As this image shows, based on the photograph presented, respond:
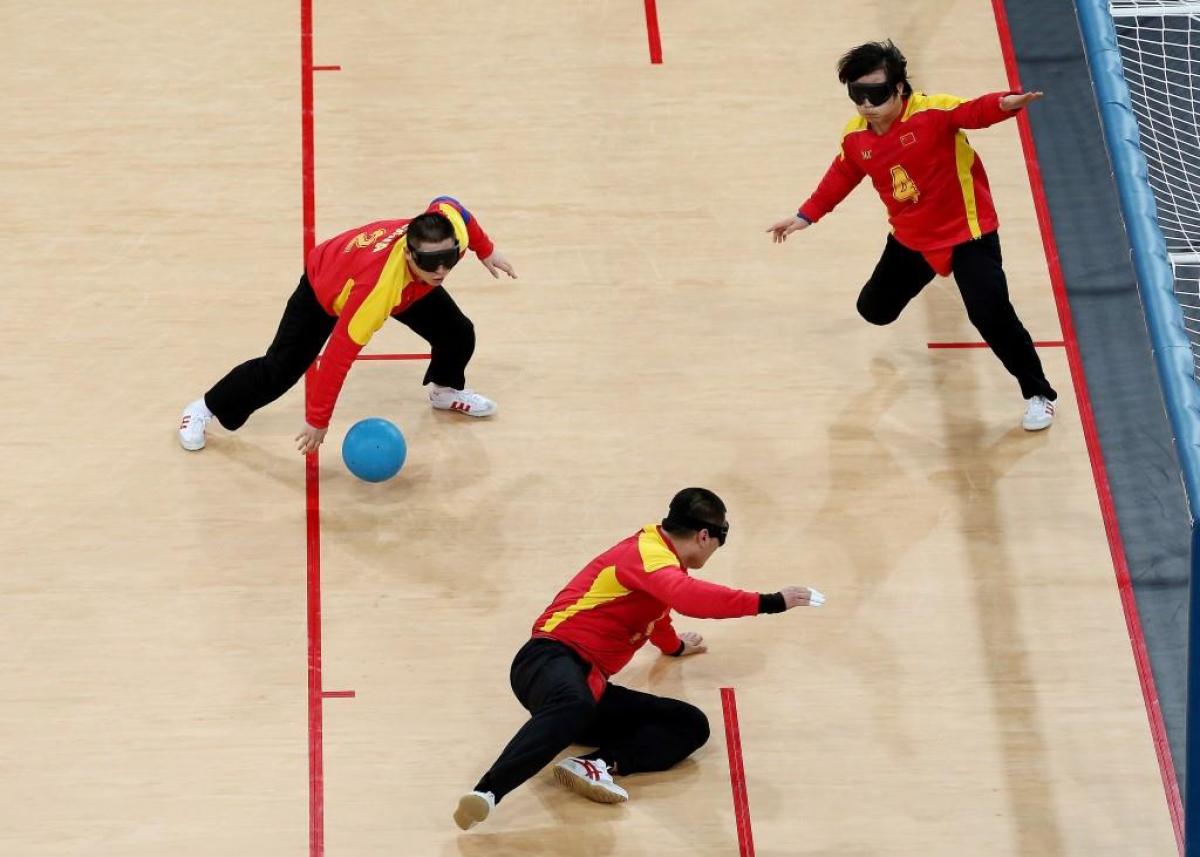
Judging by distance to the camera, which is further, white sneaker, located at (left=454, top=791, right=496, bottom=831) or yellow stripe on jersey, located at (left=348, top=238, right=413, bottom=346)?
yellow stripe on jersey, located at (left=348, top=238, right=413, bottom=346)

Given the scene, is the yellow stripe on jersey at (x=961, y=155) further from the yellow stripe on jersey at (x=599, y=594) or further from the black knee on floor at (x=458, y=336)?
the yellow stripe on jersey at (x=599, y=594)

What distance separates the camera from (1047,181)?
7.75 m

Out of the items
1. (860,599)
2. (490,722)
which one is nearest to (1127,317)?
(860,599)

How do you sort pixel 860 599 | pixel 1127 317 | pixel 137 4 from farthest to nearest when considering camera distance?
pixel 137 4, pixel 1127 317, pixel 860 599

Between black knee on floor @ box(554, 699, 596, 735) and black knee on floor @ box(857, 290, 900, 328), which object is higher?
black knee on floor @ box(857, 290, 900, 328)

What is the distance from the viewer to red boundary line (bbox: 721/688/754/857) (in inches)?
230

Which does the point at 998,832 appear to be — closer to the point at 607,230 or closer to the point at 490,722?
the point at 490,722

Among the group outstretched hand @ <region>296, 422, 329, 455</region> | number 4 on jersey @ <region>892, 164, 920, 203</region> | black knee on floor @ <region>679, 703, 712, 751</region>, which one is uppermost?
number 4 on jersey @ <region>892, 164, 920, 203</region>

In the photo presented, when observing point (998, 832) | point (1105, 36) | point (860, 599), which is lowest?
point (998, 832)

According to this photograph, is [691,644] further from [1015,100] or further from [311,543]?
[1015,100]

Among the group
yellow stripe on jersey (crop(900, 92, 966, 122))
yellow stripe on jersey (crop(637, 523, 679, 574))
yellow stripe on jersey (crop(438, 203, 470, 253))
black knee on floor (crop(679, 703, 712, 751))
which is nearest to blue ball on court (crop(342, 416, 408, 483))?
yellow stripe on jersey (crop(438, 203, 470, 253))

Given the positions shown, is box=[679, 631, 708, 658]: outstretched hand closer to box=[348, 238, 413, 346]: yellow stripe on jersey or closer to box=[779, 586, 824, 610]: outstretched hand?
box=[779, 586, 824, 610]: outstretched hand

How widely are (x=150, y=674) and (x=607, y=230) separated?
2641mm

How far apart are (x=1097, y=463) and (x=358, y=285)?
290cm
